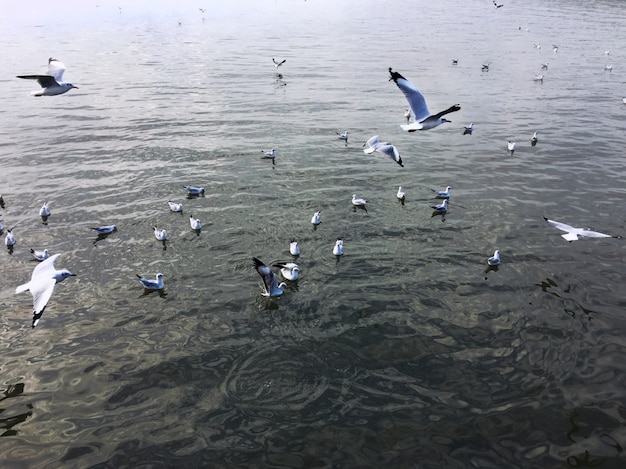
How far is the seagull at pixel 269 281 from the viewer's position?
1175 cm

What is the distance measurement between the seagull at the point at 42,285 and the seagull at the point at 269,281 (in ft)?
16.2

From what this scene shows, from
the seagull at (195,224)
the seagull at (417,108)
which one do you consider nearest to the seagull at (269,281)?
the seagull at (195,224)

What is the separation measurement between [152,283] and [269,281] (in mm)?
3436

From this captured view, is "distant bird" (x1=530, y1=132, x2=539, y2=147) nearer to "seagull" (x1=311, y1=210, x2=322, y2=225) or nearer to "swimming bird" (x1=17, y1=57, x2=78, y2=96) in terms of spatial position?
"seagull" (x1=311, y1=210, x2=322, y2=225)

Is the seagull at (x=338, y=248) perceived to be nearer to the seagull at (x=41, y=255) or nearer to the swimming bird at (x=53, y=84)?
the seagull at (x=41, y=255)

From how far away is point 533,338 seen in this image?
36.7ft

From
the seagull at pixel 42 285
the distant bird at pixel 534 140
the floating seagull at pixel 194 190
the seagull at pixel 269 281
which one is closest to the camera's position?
the seagull at pixel 42 285

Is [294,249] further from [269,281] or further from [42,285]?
[42,285]

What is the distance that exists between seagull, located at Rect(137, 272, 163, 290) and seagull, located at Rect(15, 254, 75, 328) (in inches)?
81.3

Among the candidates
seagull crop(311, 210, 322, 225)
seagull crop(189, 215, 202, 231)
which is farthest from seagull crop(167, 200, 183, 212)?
seagull crop(311, 210, 322, 225)

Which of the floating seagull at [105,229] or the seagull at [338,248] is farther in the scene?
the floating seagull at [105,229]

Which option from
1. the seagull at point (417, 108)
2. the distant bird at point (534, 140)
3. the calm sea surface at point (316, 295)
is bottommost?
the calm sea surface at point (316, 295)

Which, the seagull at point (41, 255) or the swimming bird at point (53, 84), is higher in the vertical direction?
the swimming bird at point (53, 84)

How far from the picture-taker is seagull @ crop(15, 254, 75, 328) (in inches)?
404
